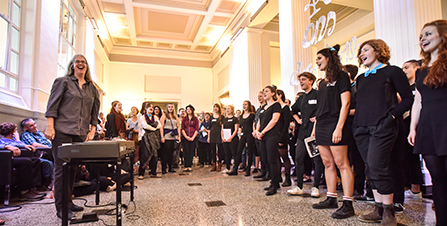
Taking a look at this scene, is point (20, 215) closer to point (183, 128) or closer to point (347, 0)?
point (183, 128)

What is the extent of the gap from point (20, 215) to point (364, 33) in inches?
372

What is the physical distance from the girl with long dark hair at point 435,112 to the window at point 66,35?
6836mm

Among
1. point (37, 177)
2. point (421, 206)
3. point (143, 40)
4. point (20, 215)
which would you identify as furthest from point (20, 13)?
point (143, 40)

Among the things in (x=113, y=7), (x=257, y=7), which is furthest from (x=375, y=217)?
(x=113, y=7)

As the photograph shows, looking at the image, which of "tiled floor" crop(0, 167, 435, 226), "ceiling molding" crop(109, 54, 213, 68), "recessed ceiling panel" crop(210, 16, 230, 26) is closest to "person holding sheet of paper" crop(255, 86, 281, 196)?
"tiled floor" crop(0, 167, 435, 226)

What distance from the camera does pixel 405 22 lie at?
3.32 m

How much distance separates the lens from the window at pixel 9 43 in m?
4.01

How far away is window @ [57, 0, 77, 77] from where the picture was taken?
6.40 m

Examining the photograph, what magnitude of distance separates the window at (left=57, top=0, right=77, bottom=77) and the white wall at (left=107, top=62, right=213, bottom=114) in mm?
4556

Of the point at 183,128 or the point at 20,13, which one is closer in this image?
the point at 20,13

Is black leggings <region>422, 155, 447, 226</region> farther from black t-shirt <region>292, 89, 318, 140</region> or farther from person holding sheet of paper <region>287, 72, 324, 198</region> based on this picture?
black t-shirt <region>292, 89, 318, 140</region>

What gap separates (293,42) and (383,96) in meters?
4.49

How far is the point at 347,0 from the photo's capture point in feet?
23.9

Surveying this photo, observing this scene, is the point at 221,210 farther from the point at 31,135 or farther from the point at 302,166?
the point at 31,135
